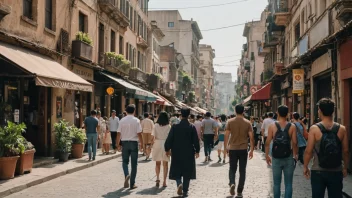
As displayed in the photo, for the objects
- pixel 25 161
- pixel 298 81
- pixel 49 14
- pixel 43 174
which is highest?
pixel 49 14

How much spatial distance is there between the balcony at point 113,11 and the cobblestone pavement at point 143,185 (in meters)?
12.0

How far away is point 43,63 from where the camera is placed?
15070 mm

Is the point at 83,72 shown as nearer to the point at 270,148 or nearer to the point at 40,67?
the point at 40,67

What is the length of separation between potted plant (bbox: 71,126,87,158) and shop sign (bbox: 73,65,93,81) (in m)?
4.32

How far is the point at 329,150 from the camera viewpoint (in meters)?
5.57

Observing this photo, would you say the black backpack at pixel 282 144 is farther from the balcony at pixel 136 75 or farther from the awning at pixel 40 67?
the balcony at pixel 136 75

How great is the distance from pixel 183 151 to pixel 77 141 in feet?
Result: 27.0

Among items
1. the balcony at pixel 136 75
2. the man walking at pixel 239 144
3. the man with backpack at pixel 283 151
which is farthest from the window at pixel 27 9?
the balcony at pixel 136 75

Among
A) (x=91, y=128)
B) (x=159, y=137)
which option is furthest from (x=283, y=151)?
(x=91, y=128)

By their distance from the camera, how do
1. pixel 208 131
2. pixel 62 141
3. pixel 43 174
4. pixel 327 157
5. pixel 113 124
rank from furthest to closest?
pixel 113 124, pixel 208 131, pixel 62 141, pixel 43 174, pixel 327 157

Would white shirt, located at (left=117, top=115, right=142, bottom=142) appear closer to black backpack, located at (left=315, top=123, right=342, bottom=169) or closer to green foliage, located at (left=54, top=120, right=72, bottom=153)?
green foliage, located at (left=54, top=120, right=72, bottom=153)

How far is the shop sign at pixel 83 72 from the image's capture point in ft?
66.1

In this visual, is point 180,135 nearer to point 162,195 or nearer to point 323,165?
point 162,195

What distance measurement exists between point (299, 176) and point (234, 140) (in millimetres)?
4380
